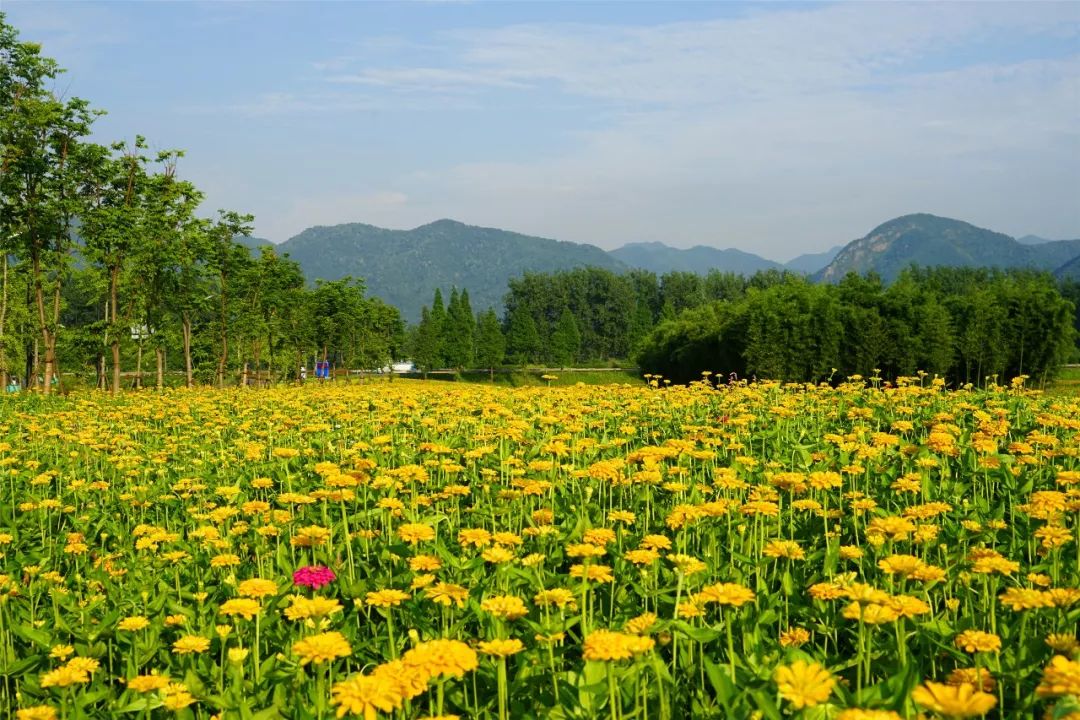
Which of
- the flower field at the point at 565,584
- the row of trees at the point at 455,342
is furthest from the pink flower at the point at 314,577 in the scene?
the row of trees at the point at 455,342

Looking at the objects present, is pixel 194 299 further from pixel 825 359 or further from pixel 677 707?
pixel 825 359

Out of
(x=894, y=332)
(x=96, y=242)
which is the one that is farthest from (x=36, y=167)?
(x=894, y=332)

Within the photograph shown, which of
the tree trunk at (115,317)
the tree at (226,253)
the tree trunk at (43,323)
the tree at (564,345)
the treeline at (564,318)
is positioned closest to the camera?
the tree trunk at (43,323)

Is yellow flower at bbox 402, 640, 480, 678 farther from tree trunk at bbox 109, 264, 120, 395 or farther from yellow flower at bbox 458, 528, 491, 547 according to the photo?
Result: tree trunk at bbox 109, 264, 120, 395

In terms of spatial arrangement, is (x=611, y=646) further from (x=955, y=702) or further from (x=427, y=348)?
(x=427, y=348)

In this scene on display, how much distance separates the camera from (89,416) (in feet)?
39.5

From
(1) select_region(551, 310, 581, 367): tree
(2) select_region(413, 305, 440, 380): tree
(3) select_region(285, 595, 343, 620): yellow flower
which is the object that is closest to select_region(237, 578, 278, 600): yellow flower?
(3) select_region(285, 595, 343, 620): yellow flower

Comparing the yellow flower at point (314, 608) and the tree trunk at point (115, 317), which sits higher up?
the tree trunk at point (115, 317)

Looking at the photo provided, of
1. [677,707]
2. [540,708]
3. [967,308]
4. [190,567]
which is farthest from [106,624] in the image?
[967,308]

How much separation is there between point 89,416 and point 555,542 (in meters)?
10.1

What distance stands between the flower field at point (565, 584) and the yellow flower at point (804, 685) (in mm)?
13

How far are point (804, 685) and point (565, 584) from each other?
2.26 metres

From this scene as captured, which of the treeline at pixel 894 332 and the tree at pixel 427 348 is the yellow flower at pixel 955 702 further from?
the tree at pixel 427 348

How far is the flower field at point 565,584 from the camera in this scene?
2.85 metres
